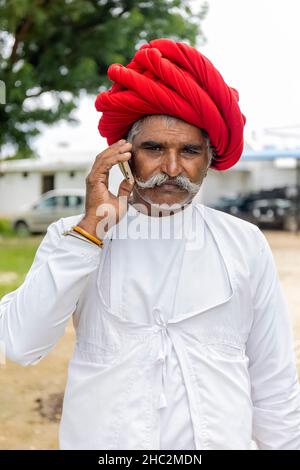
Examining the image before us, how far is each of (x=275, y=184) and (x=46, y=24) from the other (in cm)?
1987

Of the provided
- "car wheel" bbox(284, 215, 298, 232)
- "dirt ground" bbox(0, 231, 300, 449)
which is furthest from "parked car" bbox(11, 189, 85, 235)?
"dirt ground" bbox(0, 231, 300, 449)

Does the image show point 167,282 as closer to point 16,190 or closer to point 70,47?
point 70,47

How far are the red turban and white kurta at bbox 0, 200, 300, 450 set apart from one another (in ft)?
1.06

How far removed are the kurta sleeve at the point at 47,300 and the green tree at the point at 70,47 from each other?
36.0ft

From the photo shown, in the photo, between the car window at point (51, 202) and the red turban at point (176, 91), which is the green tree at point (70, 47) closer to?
the car window at point (51, 202)

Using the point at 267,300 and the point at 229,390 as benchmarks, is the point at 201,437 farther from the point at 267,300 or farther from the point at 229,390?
the point at 267,300

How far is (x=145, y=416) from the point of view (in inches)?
59.7

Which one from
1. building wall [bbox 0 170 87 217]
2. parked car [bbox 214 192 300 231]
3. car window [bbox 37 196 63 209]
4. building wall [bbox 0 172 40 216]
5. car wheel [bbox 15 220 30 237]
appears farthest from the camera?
building wall [bbox 0 172 40 216]

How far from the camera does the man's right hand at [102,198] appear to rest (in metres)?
1.49

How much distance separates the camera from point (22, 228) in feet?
66.1

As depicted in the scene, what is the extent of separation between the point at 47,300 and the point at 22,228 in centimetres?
1920

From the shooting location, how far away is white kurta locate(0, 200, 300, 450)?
4.84 ft

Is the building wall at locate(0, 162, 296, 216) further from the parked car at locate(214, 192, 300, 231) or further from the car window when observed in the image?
the car window

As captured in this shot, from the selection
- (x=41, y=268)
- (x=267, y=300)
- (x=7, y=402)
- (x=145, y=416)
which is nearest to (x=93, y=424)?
(x=145, y=416)
